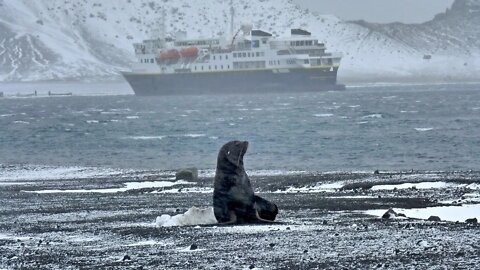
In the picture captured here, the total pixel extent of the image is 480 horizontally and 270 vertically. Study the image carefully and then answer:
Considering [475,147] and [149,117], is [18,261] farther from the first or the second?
[149,117]

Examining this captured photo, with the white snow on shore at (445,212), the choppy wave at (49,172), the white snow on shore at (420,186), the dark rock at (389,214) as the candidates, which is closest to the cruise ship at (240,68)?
the choppy wave at (49,172)

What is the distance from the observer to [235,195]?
14320mm

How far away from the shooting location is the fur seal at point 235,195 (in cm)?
1432

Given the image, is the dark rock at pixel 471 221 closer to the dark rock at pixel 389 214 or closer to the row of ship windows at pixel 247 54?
the dark rock at pixel 389 214

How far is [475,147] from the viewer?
35688 mm

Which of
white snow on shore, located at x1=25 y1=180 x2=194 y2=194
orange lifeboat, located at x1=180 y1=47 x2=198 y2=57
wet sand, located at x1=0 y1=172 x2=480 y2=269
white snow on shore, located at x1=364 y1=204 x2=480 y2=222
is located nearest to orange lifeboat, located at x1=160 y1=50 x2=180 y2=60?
orange lifeboat, located at x1=180 y1=47 x2=198 y2=57

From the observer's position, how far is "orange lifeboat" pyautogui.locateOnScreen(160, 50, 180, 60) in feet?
416

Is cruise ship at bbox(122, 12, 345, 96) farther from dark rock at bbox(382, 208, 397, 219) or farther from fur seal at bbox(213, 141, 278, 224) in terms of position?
fur seal at bbox(213, 141, 278, 224)

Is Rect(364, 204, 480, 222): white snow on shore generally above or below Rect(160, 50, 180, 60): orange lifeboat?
above

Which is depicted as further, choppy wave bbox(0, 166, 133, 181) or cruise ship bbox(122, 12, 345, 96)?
cruise ship bbox(122, 12, 345, 96)

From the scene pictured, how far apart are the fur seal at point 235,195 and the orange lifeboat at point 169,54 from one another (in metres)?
112

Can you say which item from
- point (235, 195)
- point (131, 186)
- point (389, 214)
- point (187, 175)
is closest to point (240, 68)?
point (187, 175)

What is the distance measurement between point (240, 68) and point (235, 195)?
360 ft

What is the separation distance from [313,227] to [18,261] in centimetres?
383
